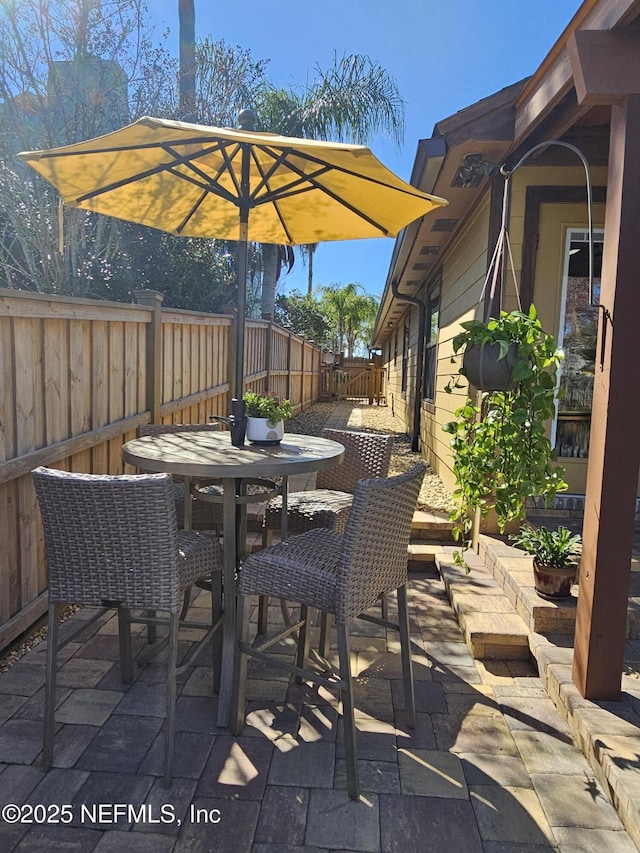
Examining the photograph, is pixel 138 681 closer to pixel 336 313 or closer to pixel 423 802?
pixel 423 802

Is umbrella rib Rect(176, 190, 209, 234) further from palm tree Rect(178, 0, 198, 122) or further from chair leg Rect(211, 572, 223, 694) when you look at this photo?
palm tree Rect(178, 0, 198, 122)

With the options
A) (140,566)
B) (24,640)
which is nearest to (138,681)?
(24,640)

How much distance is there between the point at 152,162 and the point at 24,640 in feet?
7.10

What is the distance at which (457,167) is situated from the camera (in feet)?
11.1

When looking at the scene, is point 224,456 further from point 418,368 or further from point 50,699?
point 418,368

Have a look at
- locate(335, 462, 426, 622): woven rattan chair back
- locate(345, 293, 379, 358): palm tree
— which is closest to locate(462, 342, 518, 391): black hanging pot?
locate(335, 462, 426, 622): woven rattan chair back

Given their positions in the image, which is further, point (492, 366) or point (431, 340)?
point (431, 340)

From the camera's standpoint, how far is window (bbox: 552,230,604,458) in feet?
11.6

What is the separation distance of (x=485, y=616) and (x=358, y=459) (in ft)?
3.25

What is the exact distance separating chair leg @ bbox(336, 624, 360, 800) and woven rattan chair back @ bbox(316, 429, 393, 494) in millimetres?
1252

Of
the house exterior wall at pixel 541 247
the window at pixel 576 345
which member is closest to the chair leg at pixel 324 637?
the house exterior wall at pixel 541 247

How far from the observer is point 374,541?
184 cm

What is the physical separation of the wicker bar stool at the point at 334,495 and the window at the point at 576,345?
1.47 meters

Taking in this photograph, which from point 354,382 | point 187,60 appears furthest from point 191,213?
point 354,382
